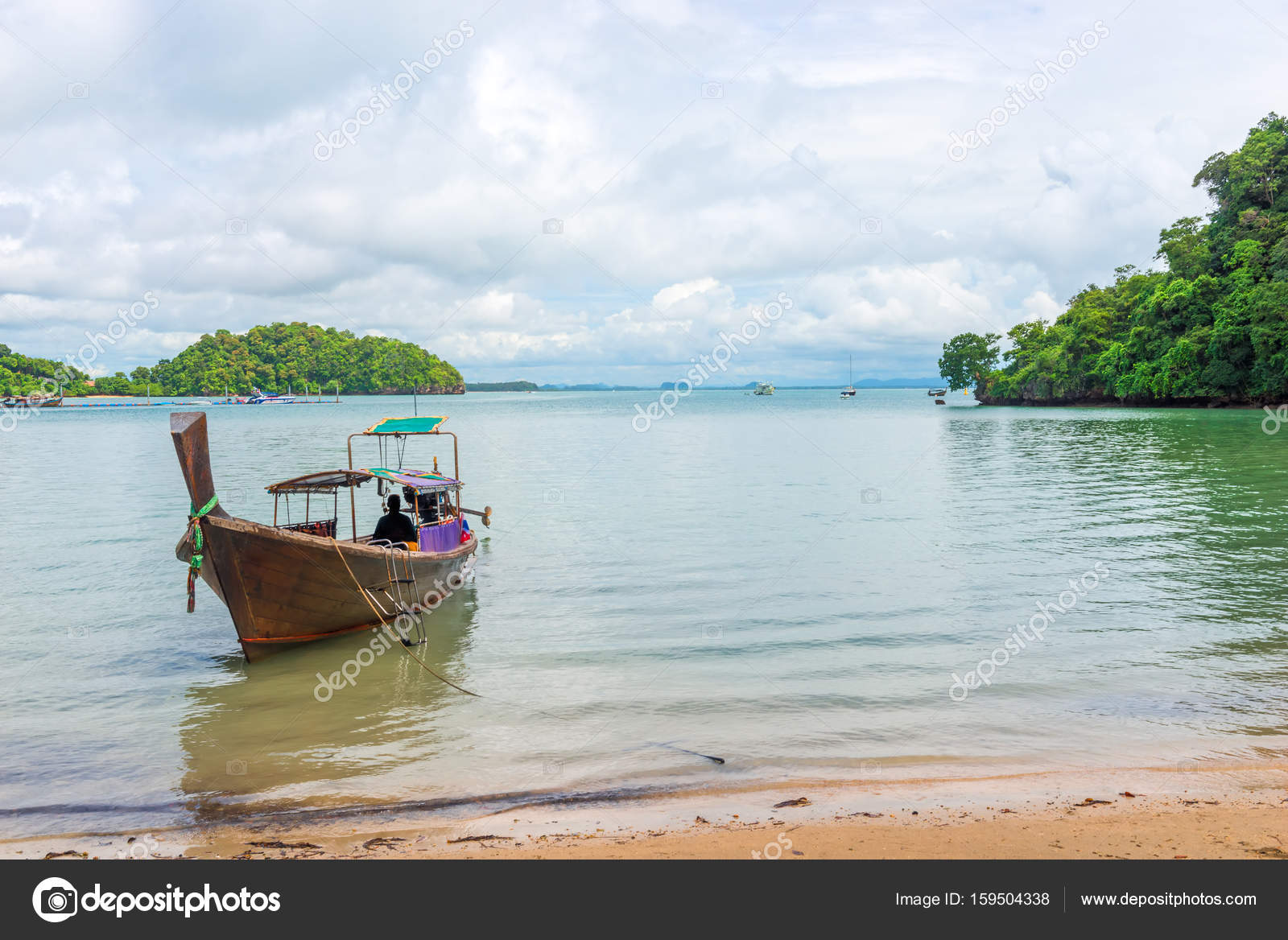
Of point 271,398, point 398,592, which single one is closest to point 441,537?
point 398,592

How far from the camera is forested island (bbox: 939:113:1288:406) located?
5806 centimetres

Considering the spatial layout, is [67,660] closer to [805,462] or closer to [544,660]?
[544,660]

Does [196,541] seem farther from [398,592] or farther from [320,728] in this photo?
[398,592]

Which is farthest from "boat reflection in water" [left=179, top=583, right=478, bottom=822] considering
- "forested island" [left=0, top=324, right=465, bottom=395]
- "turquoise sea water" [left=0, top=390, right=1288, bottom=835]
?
"forested island" [left=0, top=324, right=465, bottom=395]

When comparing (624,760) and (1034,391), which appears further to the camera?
(1034,391)

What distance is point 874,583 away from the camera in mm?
14945

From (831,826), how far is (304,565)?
300 inches

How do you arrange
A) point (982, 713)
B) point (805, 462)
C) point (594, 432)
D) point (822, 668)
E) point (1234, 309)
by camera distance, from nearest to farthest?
point (982, 713) → point (822, 668) → point (805, 462) → point (1234, 309) → point (594, 432)

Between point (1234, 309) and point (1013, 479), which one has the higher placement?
point (1234, 309)

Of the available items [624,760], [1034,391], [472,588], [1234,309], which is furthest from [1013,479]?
[1034,391]

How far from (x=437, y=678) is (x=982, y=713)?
259 inches

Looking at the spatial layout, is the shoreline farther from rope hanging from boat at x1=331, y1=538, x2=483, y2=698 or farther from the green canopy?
the green canopy
